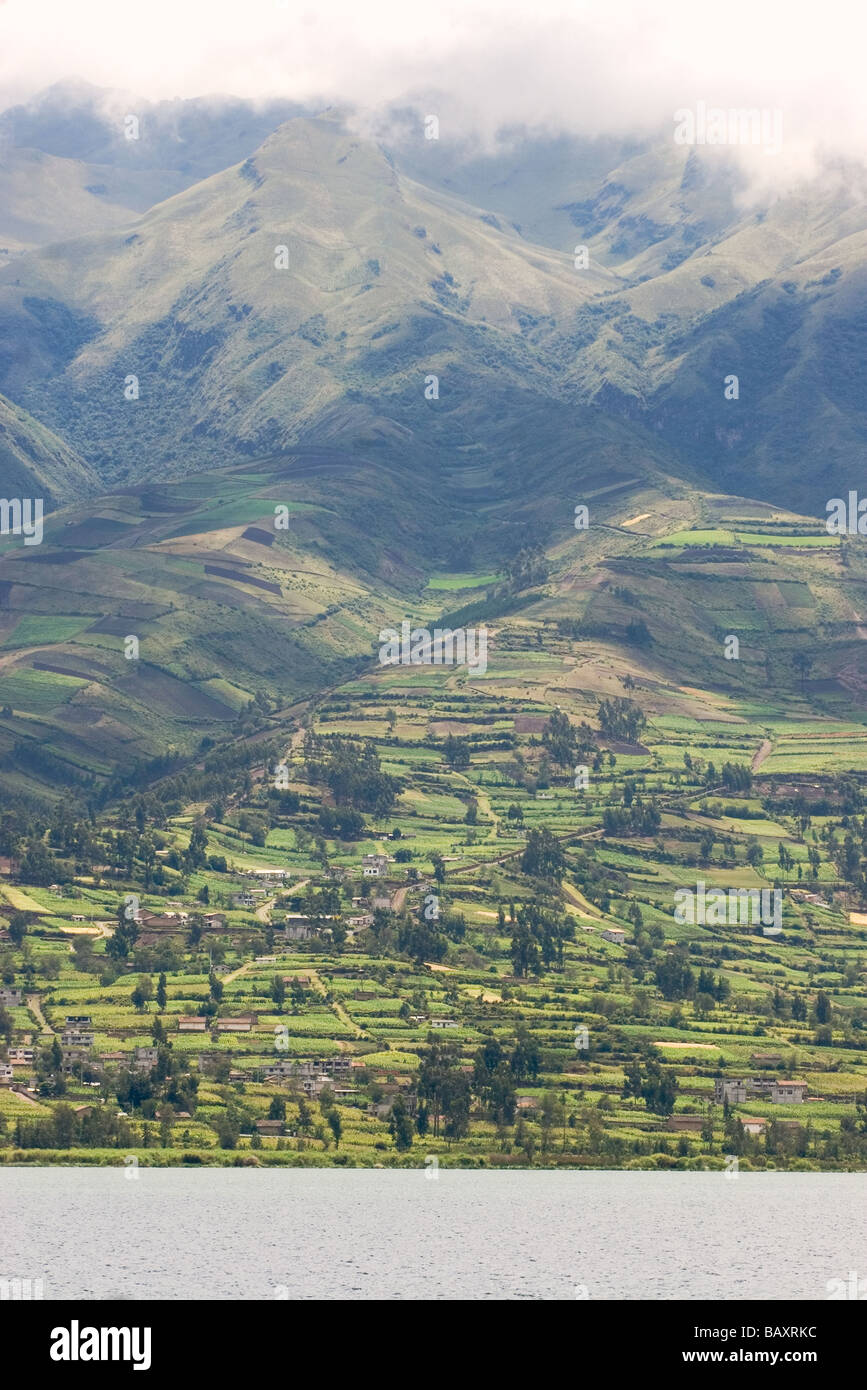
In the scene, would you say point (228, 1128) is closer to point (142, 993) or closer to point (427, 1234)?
point (142, 993)

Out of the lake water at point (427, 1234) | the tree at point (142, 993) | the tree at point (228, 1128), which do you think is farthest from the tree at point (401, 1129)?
the tree at point (142, 993)

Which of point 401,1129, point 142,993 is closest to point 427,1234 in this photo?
point 401,1129

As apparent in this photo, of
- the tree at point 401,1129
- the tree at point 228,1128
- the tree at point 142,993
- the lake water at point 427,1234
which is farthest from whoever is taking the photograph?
the tree at point 142,993

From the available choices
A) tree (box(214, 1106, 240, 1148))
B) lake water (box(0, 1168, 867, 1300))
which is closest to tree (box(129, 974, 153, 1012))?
tree (box(214, 1106, 240, 1148))

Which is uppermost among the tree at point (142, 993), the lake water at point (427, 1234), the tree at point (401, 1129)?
the tree at point (142, 993)

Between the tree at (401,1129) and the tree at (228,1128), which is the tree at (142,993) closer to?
the tree at (228,1128)

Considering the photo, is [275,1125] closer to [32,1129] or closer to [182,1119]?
[182,1119]
